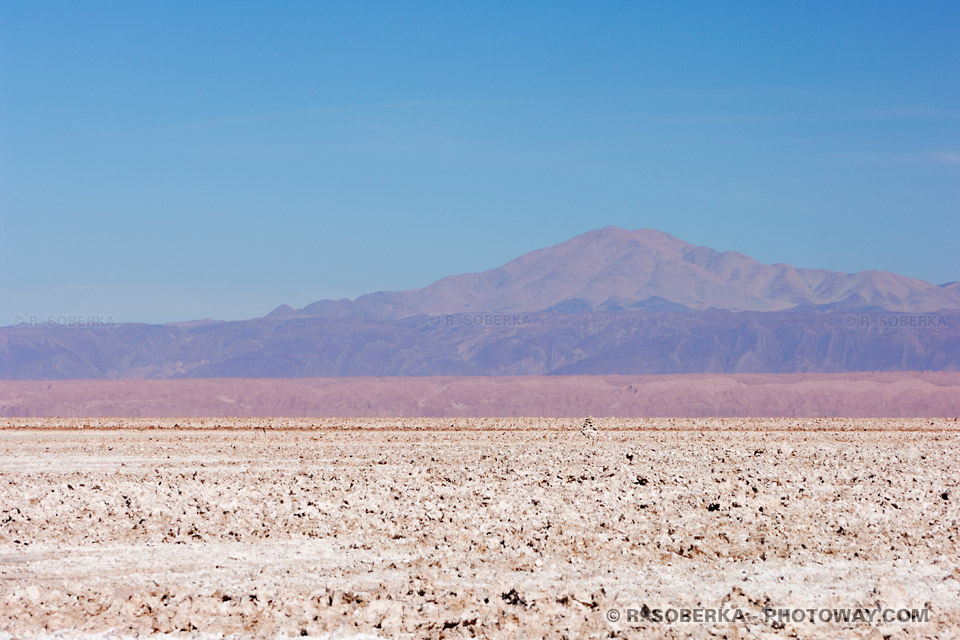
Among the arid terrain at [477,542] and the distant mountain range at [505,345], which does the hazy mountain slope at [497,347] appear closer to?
the distant mountain range at [505,345]

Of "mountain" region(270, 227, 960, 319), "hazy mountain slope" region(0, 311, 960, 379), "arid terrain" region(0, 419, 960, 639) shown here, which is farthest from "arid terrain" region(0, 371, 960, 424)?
"mountain" region(270, 227, 960, 319)

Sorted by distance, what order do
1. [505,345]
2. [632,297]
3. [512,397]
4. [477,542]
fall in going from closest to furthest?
[477,542], [512,397], [505,345], [632,297]

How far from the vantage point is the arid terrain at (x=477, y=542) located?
904 cm

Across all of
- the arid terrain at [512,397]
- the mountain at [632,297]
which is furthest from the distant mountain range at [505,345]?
the mountain at [632,297]

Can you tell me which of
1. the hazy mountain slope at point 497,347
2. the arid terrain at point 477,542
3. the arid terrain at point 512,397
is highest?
the hazy mountain slope at point 497,347

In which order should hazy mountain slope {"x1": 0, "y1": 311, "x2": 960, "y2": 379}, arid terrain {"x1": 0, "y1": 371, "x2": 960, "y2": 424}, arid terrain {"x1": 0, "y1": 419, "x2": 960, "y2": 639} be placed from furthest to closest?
hazy mountain slope {"x1": 0, "y1": 311, "x2": 960, "y2": 379} → arid terrain {"x1": 0, "y1": 371, "x2": 960, "y2": 424} → arid terrain {"x1": 0, "y1": 419, "x2": 960, "y2": 639}

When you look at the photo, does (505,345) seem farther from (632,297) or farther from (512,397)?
(632,297)

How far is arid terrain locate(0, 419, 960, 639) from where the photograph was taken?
29.7 ft

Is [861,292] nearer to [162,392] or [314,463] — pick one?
[162,392]

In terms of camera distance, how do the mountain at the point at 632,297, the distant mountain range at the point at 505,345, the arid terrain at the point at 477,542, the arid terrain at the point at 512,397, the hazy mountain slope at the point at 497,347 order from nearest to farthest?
the arid terrain at the point at 477,542 < the arid terrain at the point at 512,397 < the hazy mountain slope at the point at 497,347 < the distant mountain range at the point at 505,345 < the mountain at the point at 632,297

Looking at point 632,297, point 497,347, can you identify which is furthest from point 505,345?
point 632,297

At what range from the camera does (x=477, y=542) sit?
476 inches

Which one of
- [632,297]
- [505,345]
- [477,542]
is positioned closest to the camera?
[477,542]

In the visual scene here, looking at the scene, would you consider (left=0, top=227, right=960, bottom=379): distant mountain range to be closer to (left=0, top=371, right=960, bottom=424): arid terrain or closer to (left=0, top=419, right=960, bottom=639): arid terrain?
(left=0, top=371, right=960, bottom=424): arid terrain
